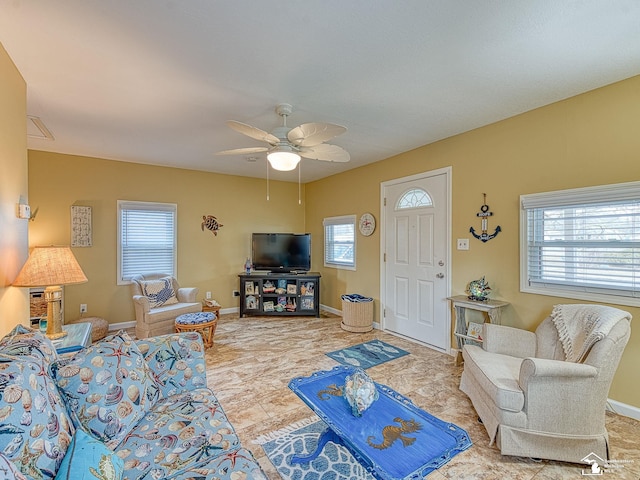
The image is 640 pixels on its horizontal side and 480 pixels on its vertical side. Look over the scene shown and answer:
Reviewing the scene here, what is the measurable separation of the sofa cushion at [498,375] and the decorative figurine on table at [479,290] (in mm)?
751

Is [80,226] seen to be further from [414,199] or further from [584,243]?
[584,243]

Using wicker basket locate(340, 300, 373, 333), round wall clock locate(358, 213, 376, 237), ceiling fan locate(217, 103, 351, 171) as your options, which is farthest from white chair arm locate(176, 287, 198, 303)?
round wall clock locate(358, 213, 376, 237)

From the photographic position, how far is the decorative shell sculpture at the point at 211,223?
17.1ft

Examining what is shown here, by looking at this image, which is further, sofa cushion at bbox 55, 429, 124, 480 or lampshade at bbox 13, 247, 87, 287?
lampshade at bbox 13, 247, 87, 287

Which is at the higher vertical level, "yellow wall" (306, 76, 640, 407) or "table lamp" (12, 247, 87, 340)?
"yellow wall" (306, 76, 640, 407)

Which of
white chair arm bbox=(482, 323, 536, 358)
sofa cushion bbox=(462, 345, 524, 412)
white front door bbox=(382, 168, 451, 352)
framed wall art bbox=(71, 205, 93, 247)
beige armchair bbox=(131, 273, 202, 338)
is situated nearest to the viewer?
sofa cushion bbox=(462, 345, 524, 412)

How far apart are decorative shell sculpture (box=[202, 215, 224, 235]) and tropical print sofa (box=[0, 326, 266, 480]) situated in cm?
354

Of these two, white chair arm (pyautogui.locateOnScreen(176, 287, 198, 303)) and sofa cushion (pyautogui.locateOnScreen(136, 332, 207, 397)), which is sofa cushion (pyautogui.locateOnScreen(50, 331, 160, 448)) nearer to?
sofa cushion (pyautogui.locateOnScreen(136, 332, 207, 397))

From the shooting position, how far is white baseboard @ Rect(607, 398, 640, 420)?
2264mm

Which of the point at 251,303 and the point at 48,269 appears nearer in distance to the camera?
the point at 48,269

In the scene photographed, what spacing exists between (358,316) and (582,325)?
8.67ft

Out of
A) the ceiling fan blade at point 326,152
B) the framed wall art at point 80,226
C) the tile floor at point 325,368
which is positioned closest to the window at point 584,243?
the tile floor at point 325,368

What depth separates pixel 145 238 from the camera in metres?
4.71

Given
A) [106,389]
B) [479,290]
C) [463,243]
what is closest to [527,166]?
[463,243]
